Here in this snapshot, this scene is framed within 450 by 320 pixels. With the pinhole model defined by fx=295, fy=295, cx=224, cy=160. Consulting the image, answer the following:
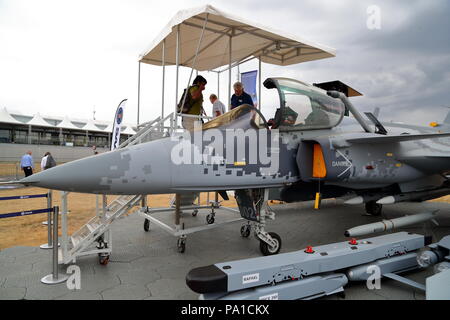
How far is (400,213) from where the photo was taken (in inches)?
351

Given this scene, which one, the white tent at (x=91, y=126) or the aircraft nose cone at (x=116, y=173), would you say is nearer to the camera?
the aircraft nose cone at (x=116, y=173)

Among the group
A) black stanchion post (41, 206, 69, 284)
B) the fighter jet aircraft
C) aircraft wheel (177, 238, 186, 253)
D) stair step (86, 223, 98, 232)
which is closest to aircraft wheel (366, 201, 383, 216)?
the fighter jet aircraft

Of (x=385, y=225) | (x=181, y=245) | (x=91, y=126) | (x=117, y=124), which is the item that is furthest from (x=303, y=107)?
(x=91, y=126)

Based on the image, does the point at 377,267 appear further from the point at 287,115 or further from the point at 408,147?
the point at 408,147

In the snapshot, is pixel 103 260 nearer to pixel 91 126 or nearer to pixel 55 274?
pixel 55 274

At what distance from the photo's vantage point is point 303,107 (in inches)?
183

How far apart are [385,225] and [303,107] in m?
2.33

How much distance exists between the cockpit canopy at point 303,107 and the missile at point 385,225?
1.70 meters

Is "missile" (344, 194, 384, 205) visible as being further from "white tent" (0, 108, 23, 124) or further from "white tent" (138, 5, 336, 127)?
"white tent" (0, 108, 23, 124)

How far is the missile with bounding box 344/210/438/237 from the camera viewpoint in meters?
4.46

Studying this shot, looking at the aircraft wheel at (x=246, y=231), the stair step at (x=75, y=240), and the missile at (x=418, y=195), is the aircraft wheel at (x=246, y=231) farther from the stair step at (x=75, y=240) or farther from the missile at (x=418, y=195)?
the stair step at (x=75, y=240)

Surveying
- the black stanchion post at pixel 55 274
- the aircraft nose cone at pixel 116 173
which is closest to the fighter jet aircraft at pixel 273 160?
the aircraft nose cone at pixel 116 173

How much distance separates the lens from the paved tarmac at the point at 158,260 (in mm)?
3570
